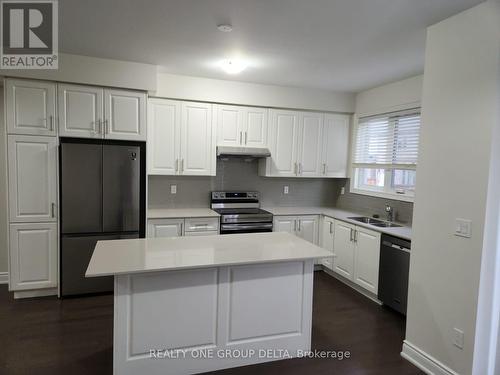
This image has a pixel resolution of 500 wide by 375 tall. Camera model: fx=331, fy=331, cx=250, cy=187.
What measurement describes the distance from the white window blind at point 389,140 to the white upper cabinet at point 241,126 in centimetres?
140

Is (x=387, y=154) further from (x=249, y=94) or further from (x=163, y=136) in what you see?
(x=163, y=136)

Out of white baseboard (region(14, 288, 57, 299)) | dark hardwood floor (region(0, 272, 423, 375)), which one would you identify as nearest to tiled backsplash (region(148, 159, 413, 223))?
dark hardwood floor (region(0, 272, 423, 375))

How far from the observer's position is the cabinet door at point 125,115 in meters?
3.55

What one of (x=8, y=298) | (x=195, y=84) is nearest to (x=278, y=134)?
(x=195, y=84)

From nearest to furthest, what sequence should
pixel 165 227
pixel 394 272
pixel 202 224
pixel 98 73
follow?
pixel 394 272
pixel 98 73
pixel 165 227
pixel 202 224

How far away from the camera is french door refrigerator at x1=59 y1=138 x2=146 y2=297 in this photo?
11.2 ft

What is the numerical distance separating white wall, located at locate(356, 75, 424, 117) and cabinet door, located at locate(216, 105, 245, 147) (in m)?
1.68

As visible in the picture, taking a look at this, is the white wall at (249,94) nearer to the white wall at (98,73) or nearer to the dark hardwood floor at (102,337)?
the white wall at (98,73)

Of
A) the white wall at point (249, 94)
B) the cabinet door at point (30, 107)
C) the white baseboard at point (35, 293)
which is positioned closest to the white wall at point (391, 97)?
the white wall at point (249, 94)

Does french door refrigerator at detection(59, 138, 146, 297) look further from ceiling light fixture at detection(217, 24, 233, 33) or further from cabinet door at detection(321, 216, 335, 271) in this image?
cabinet door at detection(321, 216, 335, 271)

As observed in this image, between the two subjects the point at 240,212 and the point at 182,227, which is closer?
the point at 182,227

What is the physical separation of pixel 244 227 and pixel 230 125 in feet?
4.37

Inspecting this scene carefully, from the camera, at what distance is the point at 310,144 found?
4.70m

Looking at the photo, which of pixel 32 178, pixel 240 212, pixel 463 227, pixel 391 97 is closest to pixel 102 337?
pixel 32 178
